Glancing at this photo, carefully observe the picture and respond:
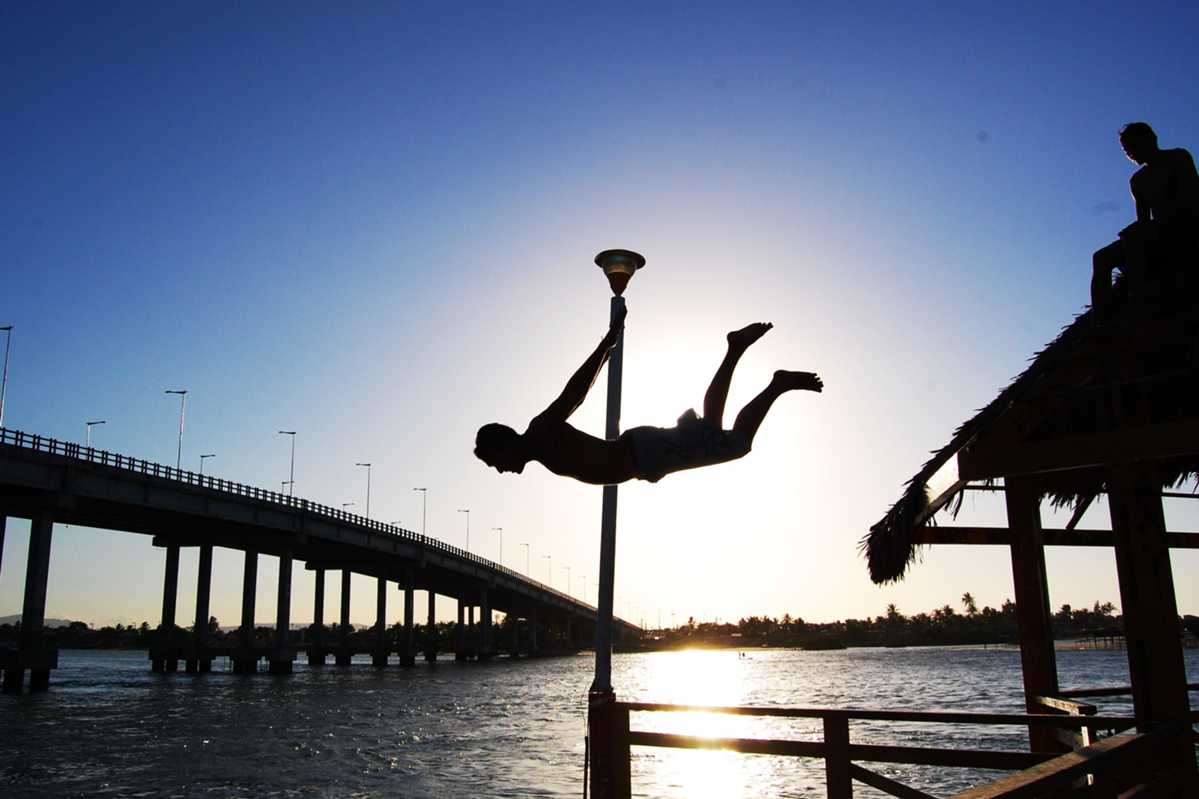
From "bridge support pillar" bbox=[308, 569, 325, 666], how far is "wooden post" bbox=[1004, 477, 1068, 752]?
76294 mm

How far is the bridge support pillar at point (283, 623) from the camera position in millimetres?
58750

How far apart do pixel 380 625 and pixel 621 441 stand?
3284 inches

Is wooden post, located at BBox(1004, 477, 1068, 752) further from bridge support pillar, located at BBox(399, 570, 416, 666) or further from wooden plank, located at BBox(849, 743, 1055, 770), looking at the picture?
bridge support pillar, located at BBox(399, 570, 416, 666)

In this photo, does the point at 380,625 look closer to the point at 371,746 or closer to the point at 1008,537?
the point at 371,746

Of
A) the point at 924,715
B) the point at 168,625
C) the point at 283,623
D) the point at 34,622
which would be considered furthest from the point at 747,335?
the point at 168,625

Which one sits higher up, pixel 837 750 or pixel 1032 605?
pixel 1032 605

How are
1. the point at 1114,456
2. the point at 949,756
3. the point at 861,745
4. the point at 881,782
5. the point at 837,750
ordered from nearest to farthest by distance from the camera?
the point at 1114,456 → the point at 949,756 → the point at 861,745 → the point at 837,750 → the point at 881,782

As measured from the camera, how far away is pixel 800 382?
5.22 metres

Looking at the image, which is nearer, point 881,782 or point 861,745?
point 861,745

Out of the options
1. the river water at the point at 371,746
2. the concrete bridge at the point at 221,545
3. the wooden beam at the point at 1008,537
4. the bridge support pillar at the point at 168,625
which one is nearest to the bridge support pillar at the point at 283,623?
the concrete bridge at the point at 221,545

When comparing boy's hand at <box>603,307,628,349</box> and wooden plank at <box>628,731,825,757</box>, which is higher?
boy's hand at <box>603,307,628,349</box>

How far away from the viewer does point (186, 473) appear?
47.0m

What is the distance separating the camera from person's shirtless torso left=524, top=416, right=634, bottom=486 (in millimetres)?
4527

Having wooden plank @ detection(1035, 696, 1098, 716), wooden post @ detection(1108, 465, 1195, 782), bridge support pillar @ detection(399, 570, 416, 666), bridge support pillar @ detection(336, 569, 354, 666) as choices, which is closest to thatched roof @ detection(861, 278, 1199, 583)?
Answer: wooden post @ detection(1108, 465, 1195, 782)
